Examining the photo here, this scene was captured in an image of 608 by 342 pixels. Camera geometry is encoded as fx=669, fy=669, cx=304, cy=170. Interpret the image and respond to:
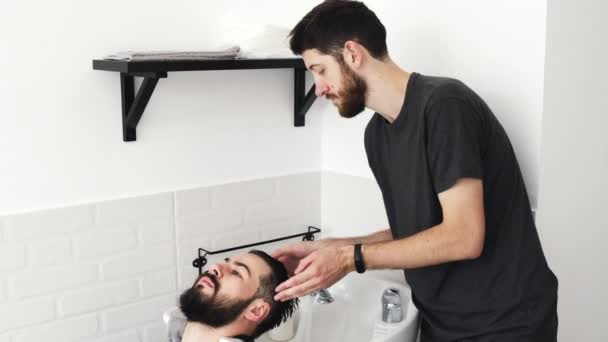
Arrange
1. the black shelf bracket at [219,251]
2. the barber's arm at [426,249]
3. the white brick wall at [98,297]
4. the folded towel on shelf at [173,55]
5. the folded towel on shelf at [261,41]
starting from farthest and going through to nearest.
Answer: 1. the black shelf bracket at [219,251]
2. the folded towel on shelf at [261,41]
3. the white brick wall at [98,297]
4. the folded towel on shelf at [173,55]
5. the barber's arm at [426,249]

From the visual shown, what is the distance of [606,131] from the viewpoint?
6.50 ft

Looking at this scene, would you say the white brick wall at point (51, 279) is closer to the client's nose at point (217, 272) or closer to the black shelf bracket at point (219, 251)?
the black shelf bracket at point (219, 251)

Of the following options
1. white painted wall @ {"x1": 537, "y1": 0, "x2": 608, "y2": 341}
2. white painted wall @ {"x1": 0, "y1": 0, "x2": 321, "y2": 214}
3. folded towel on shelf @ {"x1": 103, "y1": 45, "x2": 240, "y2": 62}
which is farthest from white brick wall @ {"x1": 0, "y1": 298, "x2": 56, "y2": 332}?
white painted wall @ {"x1": 537, "y1": 0, "x2": 608, "y2": 341}

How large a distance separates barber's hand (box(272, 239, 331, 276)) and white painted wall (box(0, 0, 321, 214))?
465 mm

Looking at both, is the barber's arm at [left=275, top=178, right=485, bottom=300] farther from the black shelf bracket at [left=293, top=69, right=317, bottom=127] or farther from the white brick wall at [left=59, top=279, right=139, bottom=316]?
the black shelf bracket at [left=293, top=69, right=317, bottom=127]

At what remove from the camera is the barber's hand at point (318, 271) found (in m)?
1.53

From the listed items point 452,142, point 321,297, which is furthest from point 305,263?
point 321,297

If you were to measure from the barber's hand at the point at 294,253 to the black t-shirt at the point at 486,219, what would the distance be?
0.86 feet

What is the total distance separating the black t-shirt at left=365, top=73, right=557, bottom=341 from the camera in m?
1.56

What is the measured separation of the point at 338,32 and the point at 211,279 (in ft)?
2.27

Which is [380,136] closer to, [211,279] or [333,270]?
[333,270]

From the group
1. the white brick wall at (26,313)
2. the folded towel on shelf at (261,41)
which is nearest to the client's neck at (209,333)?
the white brick wall at (26,313)

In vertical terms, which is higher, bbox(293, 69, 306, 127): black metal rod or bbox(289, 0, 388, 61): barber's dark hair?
bbox(289, 0, 388, 61): barber's dark hair

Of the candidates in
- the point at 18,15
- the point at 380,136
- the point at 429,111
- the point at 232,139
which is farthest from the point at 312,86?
the point at 18,15
